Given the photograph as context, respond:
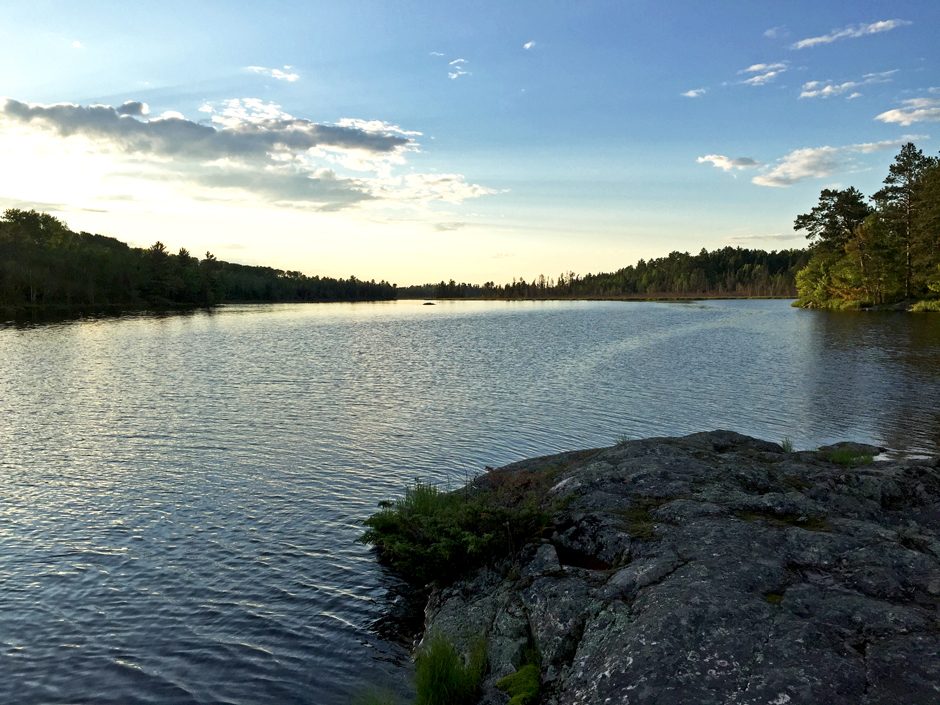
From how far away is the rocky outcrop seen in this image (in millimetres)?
6590

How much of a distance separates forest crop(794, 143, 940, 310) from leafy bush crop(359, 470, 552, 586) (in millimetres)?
93585

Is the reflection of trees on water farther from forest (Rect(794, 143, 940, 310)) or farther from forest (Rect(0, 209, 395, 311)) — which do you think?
forest (Rect(0, 209, 395, 311))

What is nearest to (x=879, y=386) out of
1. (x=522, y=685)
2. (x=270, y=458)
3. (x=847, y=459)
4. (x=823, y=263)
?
(x=847, y=459)

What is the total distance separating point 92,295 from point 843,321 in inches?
5979

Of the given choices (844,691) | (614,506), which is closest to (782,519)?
(614,506)

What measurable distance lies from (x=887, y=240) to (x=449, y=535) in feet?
356

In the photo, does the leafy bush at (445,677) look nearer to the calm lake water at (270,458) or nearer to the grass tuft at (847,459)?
the calm lake water at (270,458)

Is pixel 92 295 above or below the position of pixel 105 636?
above

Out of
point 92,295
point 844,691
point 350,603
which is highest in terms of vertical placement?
point 92,295

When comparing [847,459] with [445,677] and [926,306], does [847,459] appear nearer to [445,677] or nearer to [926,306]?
[445,677]

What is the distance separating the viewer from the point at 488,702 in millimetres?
7863

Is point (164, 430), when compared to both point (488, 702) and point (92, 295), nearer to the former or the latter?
point (488, 702)

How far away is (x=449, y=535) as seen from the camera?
38.3ft

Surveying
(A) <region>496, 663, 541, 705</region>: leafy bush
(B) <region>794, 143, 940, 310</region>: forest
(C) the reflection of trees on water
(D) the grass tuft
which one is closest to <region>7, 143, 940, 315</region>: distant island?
(B) <region>794, 143, 940, 310</region>: forest
